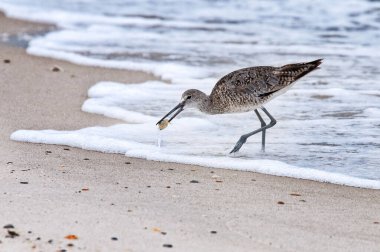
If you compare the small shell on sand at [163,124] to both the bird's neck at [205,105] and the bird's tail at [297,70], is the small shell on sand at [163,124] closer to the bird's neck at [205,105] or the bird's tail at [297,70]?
the bird's neck at [205,105]

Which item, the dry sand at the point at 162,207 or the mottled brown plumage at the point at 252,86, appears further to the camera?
the mottled brown plumage at the point at 252,86

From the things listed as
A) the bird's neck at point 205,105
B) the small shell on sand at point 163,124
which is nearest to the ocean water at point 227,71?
the small shell on sand at point 163,124

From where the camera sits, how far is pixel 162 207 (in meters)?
6.18

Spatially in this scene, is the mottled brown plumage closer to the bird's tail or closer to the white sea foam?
the bird's tail

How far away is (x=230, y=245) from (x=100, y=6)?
13.8m

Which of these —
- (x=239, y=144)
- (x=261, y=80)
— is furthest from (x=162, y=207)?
(x=261, y=80)

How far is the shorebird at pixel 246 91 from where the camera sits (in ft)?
27.7

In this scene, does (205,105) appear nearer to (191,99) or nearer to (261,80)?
(191,99)

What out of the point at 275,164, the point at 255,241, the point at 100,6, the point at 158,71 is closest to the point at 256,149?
the point at 275,164

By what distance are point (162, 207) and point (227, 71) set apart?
610cm

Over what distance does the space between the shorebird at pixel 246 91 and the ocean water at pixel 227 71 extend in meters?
0.29

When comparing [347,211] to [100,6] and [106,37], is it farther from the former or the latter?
[100,6]

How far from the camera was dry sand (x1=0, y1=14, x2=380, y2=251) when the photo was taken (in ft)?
17.9

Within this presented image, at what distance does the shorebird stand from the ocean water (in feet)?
0.94
